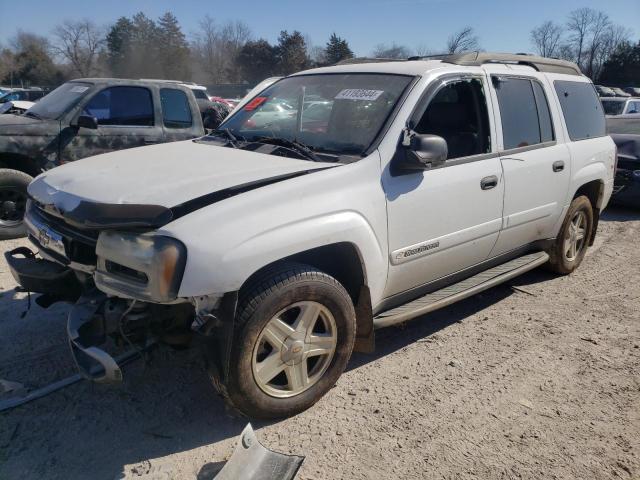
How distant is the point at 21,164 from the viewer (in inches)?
246

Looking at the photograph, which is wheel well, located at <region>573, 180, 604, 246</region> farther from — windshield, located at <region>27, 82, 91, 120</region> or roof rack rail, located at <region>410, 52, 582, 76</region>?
windshield, located at <region>27, 82, 91, 120</region>

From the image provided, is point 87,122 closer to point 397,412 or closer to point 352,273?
point 352,273

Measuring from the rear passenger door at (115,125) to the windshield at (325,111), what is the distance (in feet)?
9.31

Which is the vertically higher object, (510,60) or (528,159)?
(510,60)

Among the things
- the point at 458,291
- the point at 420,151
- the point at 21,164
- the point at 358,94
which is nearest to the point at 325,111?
the point at 358,94

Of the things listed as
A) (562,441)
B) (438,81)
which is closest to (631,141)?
(438,81)

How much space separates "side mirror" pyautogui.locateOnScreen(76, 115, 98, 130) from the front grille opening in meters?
4.14

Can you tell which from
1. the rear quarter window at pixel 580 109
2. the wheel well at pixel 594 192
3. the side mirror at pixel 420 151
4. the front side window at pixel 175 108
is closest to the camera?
the side mirror at pixel 420 151

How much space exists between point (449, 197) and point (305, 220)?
1194 mm

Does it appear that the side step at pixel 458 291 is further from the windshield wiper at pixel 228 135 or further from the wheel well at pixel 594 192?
the windshield wiper at pixel 228 135

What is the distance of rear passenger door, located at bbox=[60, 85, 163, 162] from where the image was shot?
6277mm

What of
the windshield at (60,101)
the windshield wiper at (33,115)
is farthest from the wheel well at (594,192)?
the windshield wiper at (33,115)

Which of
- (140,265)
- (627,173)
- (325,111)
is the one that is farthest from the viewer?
(627,173)

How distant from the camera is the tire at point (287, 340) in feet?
8.60
